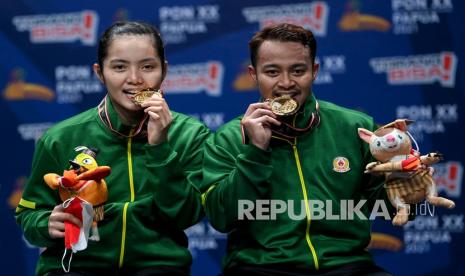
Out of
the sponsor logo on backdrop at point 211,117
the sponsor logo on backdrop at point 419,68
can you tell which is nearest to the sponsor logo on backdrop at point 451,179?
the sponsor logo on backdrop at point 419,68

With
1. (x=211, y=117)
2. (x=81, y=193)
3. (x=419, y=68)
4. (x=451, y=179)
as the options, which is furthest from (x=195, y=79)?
(x=81, y=193)

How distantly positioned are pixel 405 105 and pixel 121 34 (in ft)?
6.08

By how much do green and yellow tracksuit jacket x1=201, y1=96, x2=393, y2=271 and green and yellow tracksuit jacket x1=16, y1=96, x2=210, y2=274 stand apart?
10cm

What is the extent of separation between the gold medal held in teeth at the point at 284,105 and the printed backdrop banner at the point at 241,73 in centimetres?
156

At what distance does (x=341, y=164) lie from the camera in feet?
9.26

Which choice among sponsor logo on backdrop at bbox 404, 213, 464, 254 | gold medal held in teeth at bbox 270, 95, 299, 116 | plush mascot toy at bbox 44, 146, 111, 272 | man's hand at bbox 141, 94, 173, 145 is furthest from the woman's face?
sponsor logo on backdrop at bbox 404, 213, 464, 254

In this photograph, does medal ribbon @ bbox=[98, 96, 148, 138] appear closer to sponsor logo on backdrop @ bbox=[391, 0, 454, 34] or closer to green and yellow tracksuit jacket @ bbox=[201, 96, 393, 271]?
green and yellow tracksuit jacket @ bbox=[201, 96, 393, 271]

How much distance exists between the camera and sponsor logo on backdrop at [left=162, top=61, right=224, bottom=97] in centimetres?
440

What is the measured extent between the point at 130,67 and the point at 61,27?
5.81ft

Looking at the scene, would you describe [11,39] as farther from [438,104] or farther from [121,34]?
[438,104]

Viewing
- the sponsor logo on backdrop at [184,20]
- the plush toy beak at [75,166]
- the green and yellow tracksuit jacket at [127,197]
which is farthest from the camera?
the sponsor logo on backdrop at [184,20]

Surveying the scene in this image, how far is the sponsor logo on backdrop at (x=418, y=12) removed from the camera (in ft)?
13.9

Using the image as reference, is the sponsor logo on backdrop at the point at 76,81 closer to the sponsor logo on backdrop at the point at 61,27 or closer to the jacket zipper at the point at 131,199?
the sponsor logo on backdrop at the point at 61,27

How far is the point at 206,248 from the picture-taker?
441cm
